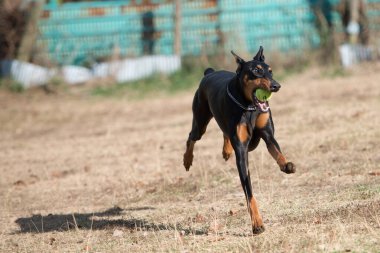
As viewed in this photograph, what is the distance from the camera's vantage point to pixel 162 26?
19188 millimetres

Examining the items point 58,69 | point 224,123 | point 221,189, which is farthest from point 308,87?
point 224,123

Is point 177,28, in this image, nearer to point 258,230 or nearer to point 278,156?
point 278,156

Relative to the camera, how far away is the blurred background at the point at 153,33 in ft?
60.3

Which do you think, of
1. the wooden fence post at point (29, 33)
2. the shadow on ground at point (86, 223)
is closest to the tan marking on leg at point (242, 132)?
the shadow on ground at point (86, 223)

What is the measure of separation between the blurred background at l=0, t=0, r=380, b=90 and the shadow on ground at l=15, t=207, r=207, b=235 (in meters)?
10.4

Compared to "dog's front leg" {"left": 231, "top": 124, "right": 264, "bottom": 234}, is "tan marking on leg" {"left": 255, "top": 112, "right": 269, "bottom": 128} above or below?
above

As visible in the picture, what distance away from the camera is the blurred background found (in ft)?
60.3

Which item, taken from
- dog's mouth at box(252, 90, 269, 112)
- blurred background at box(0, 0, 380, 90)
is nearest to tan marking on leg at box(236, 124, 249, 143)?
dog's mouth at box(252, 90, 269, 112)

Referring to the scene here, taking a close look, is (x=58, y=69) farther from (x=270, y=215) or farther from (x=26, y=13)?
(x=270, y=215)

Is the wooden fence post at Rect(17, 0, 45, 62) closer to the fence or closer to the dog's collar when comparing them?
the fence

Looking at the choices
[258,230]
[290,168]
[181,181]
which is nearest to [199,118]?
[181,181]

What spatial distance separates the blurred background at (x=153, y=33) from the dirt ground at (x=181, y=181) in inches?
113

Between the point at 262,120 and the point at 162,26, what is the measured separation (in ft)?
42.2

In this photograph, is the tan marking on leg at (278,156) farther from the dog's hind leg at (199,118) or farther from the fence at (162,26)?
the fence at (162,26)
